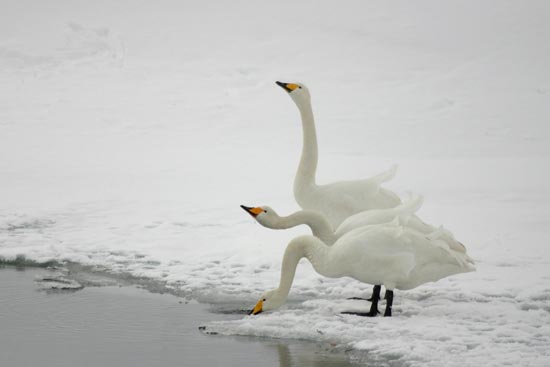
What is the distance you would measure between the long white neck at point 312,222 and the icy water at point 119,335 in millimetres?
746

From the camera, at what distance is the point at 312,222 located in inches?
251

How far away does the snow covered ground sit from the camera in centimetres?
655

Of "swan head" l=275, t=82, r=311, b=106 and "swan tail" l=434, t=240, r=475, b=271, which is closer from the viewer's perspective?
"swan tail" l=434, t=240, r=475, b=271

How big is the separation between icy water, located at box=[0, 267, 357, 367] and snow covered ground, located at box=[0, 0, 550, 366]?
240 millimetres

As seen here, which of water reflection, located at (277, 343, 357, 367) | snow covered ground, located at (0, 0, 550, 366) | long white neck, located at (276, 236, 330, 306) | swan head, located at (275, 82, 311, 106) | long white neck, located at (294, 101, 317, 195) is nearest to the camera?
water reflection, located at (277, 343, 357, 367)

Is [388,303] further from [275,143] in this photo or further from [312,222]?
[275,143]

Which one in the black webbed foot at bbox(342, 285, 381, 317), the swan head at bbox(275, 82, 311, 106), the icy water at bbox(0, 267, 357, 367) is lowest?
the icy water at bbox(0, 267, 357, 367)

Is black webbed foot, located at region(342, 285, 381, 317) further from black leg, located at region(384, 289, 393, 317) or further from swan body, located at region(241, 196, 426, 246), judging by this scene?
swan body, located at region(241, 196, 426, 246)

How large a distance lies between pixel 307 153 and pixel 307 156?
35mm

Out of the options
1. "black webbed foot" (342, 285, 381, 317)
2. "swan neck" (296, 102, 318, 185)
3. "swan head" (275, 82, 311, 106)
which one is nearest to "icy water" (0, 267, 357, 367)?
"black webbed foot" (342, 285, 381, 317)

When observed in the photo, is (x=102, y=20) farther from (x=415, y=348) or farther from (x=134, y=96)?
(x=415, y=348)

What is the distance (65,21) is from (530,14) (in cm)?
1127

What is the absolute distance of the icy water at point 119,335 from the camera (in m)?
5.37

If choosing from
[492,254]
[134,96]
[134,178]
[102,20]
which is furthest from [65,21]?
[492,254]
